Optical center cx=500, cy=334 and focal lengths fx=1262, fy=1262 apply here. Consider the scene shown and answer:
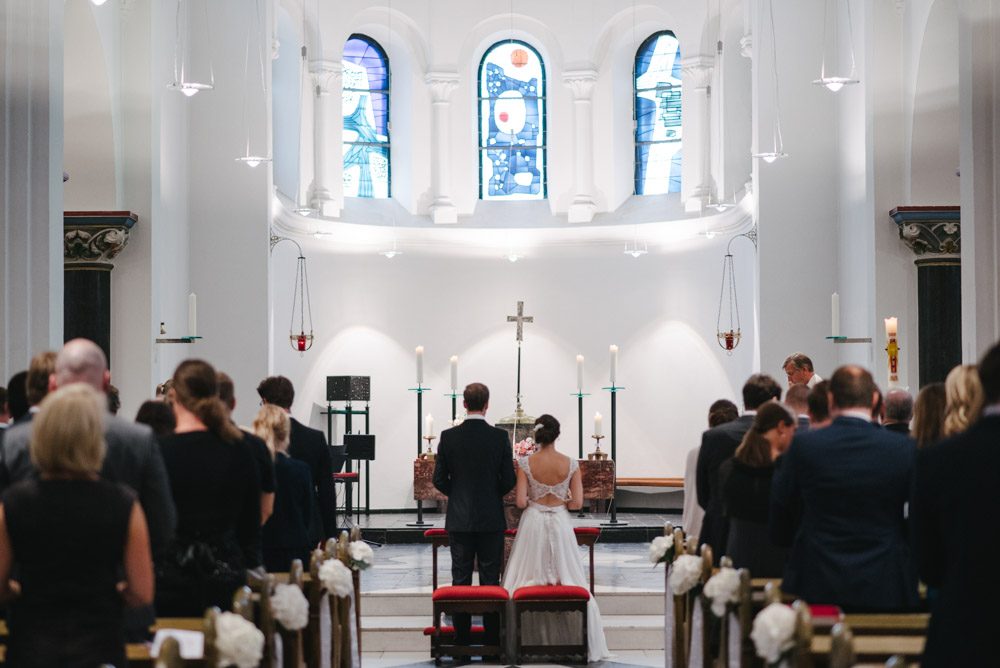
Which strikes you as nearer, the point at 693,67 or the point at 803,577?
the point at 803,577

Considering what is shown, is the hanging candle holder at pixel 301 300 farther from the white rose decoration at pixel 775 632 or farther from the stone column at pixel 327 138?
the white rose decoration at pixel 775 632

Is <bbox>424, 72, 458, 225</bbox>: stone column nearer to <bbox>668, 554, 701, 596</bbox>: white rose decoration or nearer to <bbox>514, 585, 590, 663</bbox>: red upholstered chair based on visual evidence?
<bbox>514, 585, 590, 663</bbox>: red upholstered chair

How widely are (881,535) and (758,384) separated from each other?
1.60 m

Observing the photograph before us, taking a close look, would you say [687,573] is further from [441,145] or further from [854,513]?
[441,145]

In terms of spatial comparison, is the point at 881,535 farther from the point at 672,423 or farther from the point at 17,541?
the point at 672,423

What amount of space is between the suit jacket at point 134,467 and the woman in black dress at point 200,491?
0.62 m

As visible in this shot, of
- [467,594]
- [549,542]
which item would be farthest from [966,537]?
[549,542]

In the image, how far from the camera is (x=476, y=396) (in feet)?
24.1

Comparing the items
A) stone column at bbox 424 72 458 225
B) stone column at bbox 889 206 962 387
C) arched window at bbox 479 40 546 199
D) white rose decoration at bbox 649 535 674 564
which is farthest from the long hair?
arched window at bbox 479 40 546 199

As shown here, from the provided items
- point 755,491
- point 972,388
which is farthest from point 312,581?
point 972,388

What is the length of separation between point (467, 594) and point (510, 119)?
9.92 m

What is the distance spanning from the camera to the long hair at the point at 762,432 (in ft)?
17.3

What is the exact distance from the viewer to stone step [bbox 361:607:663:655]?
8.73 metres

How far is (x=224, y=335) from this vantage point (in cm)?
1303
